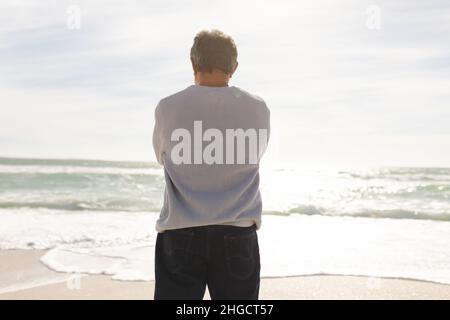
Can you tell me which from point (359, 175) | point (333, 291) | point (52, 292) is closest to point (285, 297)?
point (333, 291)

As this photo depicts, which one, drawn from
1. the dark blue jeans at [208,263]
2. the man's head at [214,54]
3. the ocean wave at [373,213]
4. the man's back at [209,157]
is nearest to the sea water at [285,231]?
the ocean wave at [373,213]

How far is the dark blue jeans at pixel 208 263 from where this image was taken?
189 centimetres

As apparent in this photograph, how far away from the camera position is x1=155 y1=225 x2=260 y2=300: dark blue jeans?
6.20ft

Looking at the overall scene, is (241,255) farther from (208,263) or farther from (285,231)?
(285,231)

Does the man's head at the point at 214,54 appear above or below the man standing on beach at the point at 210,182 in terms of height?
above

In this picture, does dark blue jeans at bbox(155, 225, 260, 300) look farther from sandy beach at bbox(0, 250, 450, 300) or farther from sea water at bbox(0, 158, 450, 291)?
sea water at bbox(0, 158, 450, 291)

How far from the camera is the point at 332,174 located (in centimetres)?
2703

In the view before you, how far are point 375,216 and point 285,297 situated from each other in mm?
7557

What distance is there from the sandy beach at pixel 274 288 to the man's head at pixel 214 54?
2.92m

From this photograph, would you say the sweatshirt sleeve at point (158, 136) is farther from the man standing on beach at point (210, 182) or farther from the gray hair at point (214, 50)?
the gray hair at point (214, 50)

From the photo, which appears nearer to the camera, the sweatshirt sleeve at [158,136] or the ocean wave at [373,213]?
the sweatshirt sleeve at [158,136]

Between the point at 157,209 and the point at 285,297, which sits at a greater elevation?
the point at 285,297

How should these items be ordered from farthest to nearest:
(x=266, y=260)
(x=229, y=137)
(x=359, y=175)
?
(x=359, y=175)
(x=266, y=260)
(x=229, y=137)
